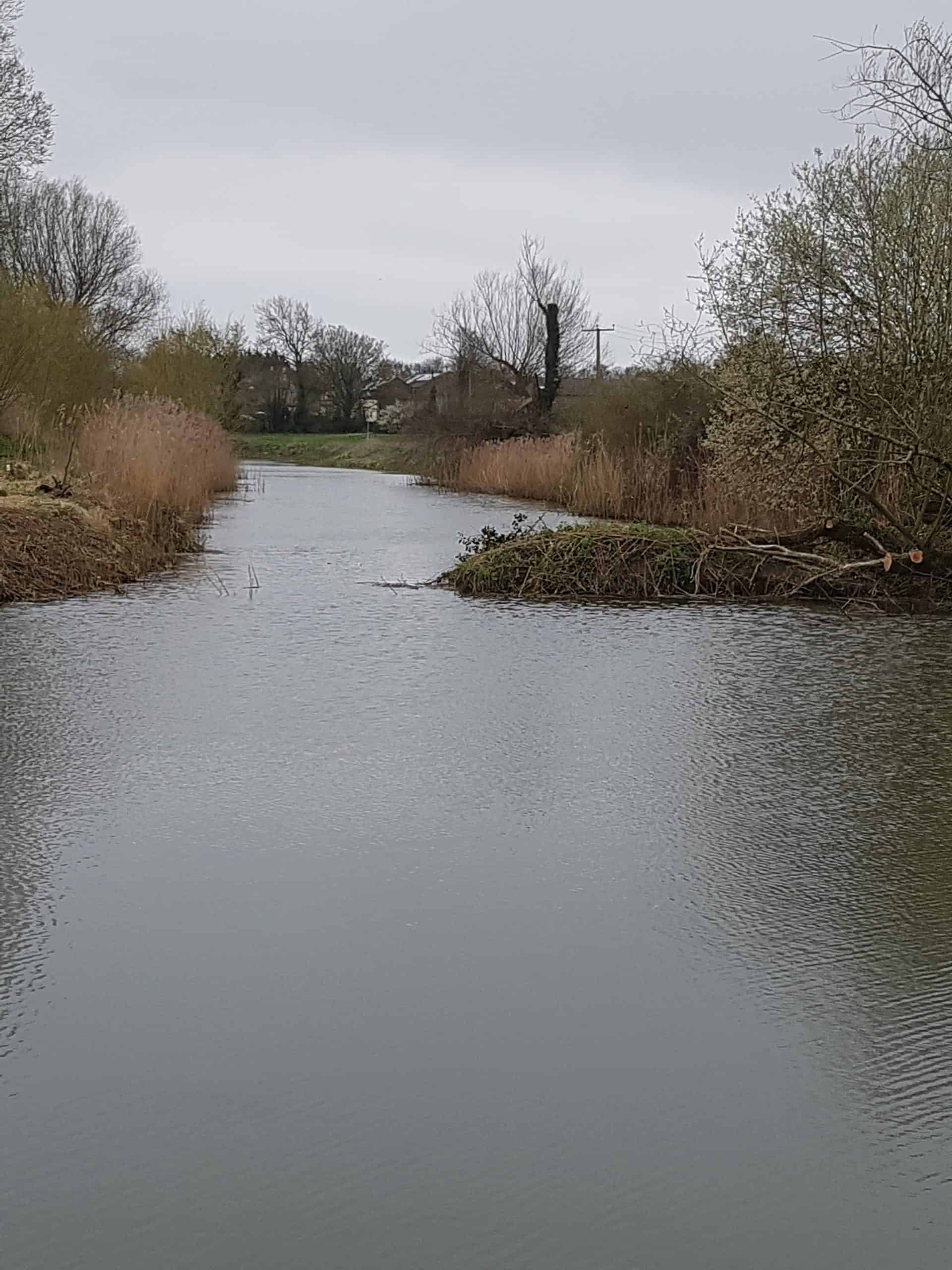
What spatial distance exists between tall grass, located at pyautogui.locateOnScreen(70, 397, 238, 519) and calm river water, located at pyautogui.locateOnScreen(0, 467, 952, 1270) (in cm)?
763

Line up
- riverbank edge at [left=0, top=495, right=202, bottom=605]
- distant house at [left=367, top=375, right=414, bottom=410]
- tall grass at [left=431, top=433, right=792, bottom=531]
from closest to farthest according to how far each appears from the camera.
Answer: riverbank edge at [left=0, top=495, right=202, bottom=605]
tall grass at [left=431, top=433, right=792, bottom=531]
distant house at [left=367, top=375, right=414, bottom=410]

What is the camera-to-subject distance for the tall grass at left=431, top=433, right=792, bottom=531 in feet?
47.3

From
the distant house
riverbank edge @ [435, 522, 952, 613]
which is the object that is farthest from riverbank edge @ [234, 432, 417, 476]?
riverbank edge @ [435, 522, 952, 613]

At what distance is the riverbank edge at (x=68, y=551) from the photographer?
10992 millimetres

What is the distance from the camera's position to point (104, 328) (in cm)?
3794

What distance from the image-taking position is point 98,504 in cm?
1357

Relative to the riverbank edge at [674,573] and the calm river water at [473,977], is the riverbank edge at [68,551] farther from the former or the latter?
the calm river water at [473,977]

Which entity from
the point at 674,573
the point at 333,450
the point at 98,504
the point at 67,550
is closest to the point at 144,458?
the point at 98,504

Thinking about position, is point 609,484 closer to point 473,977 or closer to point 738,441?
point 738,441

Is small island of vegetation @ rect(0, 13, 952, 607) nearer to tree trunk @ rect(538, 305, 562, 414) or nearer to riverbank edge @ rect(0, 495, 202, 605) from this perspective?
riverbank edge @ rect(0, 495, 202, 605)

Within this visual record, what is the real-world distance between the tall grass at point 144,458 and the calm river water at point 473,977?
7.63 m

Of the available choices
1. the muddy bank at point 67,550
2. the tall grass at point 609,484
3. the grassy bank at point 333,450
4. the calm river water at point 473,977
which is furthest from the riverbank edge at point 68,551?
the grassy bank at point 333,450

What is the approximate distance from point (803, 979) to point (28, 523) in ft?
31.3

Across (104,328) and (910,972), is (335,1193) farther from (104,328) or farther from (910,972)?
(104,328)
